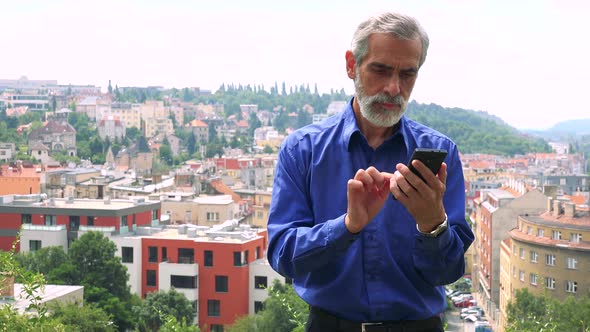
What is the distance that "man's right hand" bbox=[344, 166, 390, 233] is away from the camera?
1902 millimetres

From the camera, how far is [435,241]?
1.97 metres

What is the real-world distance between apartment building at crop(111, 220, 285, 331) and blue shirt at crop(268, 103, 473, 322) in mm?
19183

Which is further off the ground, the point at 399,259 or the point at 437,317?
the point at 399,259

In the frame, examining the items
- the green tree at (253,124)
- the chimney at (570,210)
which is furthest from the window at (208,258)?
the green tree at (253,124)

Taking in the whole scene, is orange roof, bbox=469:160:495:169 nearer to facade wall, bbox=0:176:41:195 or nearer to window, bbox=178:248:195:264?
facade wall, bbox=0:176:41:195

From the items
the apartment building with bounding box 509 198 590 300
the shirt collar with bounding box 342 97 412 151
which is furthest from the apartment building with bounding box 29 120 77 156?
the shirt collar with bounding box 342 97 412 151

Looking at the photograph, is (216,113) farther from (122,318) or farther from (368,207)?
(368,207)

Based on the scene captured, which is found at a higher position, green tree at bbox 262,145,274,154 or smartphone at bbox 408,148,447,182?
smartphone at bbox 408,148,447,182

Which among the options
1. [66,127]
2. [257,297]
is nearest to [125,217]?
[257,297]

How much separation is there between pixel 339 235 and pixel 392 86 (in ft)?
1.14

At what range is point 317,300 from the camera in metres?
2.11

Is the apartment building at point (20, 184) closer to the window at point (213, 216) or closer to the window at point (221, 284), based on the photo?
the window at point (213, 216)

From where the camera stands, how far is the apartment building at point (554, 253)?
852 inches

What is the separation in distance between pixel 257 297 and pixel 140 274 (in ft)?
10.2
